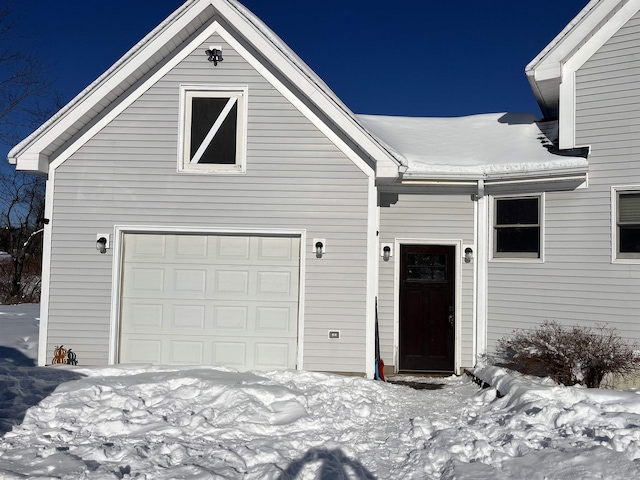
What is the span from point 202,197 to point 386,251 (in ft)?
11.8

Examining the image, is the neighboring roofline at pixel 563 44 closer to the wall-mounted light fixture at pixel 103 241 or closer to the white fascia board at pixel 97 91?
the white fascia board at pixel 97 91

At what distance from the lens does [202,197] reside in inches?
345

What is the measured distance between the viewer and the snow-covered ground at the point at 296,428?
4.88 metres

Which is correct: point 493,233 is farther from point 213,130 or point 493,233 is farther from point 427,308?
point 213,130

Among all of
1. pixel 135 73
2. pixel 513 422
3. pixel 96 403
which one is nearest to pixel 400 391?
pixel 513 422

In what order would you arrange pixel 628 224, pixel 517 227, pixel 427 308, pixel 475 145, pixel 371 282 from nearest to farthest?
pixel 628 224, pixel 371 282, pixel 517 227, pixel 427 308, pixel 475 145

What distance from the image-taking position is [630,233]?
834 cm

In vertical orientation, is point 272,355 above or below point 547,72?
below

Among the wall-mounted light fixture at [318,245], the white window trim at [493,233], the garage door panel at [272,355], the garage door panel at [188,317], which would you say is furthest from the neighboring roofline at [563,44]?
the garage door panel at [188,317]

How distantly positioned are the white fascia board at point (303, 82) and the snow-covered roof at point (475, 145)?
119 cm

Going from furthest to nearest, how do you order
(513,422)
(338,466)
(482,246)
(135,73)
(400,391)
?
1. (482,246)
2. (135,73)
3. (400,391)
4. (513,422)
5. (338,466)

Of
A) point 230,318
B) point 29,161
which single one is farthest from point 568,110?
point 29,161

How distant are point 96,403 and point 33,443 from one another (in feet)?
3.95

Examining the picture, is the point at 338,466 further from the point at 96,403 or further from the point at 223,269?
the point at 223,269
